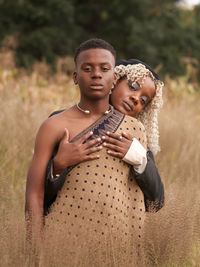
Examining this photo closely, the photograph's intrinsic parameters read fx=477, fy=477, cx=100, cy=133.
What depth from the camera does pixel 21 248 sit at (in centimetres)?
225

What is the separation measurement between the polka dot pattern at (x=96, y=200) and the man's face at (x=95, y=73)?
0.23 metres

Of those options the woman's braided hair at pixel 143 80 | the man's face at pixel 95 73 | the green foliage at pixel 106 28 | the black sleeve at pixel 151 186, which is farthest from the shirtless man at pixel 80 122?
the green foliage at pixel 106 28

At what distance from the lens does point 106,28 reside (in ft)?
69.5

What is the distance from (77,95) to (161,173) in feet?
2.84

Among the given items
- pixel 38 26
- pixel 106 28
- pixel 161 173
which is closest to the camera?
pixel 161 173

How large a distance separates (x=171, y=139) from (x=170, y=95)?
253 cm

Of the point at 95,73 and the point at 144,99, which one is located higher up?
the point at 95,73

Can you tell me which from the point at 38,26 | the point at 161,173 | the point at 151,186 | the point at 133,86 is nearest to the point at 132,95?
the point at 133,86

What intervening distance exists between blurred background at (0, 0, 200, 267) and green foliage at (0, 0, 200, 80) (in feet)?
0.14

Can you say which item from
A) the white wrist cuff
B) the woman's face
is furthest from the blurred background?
the woman's face

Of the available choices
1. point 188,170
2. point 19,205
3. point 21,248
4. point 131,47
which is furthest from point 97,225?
point 131,47

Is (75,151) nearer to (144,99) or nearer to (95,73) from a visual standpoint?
(95,73)

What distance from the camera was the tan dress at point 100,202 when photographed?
2.28m

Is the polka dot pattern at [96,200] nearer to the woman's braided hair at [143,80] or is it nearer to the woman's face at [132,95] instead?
the woman's face at [132,95]
